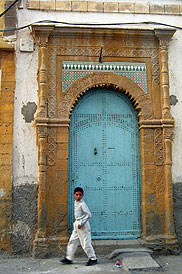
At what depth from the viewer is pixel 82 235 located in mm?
5082

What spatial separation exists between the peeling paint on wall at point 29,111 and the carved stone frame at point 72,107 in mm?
177

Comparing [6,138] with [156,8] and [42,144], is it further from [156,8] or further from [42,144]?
[156,8]

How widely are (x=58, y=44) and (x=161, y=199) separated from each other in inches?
142

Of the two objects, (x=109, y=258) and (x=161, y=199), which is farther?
(x=161, y=199)

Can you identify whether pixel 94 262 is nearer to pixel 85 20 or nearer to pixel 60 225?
pixel 60 225

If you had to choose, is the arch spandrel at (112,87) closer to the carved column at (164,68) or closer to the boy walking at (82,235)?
the carved column at (164,68)

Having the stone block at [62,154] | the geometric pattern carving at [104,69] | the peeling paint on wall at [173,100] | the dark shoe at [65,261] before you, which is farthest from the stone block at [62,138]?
the peeling paint on wall at [173,100]

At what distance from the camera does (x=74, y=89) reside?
6.20 m

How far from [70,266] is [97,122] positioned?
270 centimetres

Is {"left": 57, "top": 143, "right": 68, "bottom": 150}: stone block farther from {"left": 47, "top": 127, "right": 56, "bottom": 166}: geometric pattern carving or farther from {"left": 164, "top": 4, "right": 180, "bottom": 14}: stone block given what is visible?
{"left": 164, "top": 4, "right": 180, "bottom": 14}: stone block

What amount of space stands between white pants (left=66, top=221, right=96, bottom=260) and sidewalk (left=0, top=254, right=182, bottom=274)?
183 millimetres

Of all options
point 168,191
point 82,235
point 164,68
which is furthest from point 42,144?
point 164,68

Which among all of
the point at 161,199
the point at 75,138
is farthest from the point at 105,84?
the point at 161,199

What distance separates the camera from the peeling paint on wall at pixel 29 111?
607 cm
